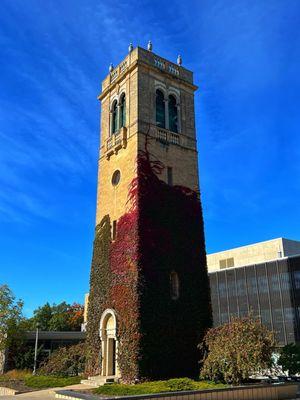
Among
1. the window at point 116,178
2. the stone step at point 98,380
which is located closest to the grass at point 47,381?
the stone step at point 98,380

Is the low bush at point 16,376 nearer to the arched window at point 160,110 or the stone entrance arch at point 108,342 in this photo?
the stone entrance arch at point 108,342

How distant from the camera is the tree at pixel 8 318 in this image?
34625mm

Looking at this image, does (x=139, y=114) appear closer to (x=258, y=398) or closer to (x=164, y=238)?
(x=164, y=238)

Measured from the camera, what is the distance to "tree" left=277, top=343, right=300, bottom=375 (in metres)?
Result: 24.7

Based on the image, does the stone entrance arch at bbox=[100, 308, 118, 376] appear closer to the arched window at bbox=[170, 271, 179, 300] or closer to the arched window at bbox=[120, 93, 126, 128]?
the arched window at bbox=[170, 271, 179, 300]

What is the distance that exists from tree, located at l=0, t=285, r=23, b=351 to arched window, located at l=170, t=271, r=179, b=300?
17267 millimetres

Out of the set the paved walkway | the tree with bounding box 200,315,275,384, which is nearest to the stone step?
the paved walkway

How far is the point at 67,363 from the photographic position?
91.2ft

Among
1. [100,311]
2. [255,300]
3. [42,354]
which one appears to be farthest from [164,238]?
[255,300]

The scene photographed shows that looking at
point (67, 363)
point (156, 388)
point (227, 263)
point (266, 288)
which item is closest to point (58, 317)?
point (227, 263)

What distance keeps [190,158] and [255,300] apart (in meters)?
29.8

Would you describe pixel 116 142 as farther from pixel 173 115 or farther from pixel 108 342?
pixel 108 342

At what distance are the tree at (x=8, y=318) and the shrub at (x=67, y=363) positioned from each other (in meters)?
8.07

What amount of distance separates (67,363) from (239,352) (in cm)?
1327
